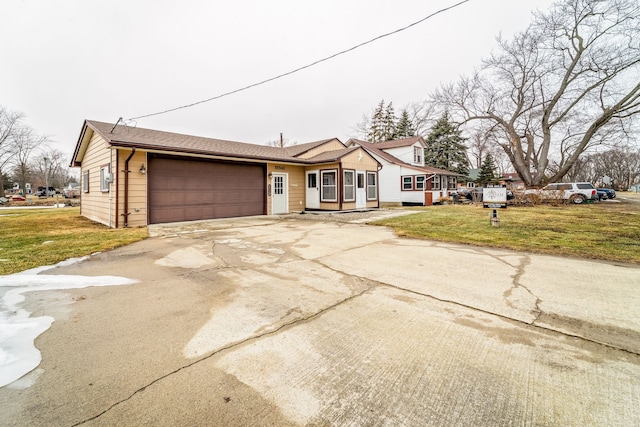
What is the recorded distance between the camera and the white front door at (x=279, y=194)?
13789 mm

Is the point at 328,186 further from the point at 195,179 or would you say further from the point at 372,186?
the point at 195,179

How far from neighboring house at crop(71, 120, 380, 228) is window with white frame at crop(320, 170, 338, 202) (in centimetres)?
5

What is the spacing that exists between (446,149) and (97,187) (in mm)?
33060

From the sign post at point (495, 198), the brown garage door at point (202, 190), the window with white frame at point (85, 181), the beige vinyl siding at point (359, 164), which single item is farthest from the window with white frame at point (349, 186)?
the window with white frame at point (85, 181)

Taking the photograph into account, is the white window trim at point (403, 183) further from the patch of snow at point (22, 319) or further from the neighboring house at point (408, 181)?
the patch of snow at point (22, 319)

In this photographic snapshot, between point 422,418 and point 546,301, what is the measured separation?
2.77 meters

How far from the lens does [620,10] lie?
16594 millimetres

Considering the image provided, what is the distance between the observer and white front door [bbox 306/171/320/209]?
1483 centimetres

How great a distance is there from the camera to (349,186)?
48.0 feet

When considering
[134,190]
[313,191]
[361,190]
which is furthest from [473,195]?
[134,190]

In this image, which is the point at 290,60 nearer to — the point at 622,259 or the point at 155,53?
the point at 155,53

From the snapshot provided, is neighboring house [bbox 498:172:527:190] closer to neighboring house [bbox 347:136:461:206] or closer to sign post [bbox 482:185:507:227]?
neighboring house [bbox 347:136:461:206]

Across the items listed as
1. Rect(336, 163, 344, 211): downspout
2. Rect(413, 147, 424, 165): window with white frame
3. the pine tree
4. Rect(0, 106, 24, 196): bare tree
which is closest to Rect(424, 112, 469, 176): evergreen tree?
Rect(413, 147, 424, 165): window with white frame

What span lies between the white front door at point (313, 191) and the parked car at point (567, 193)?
14428 mm
